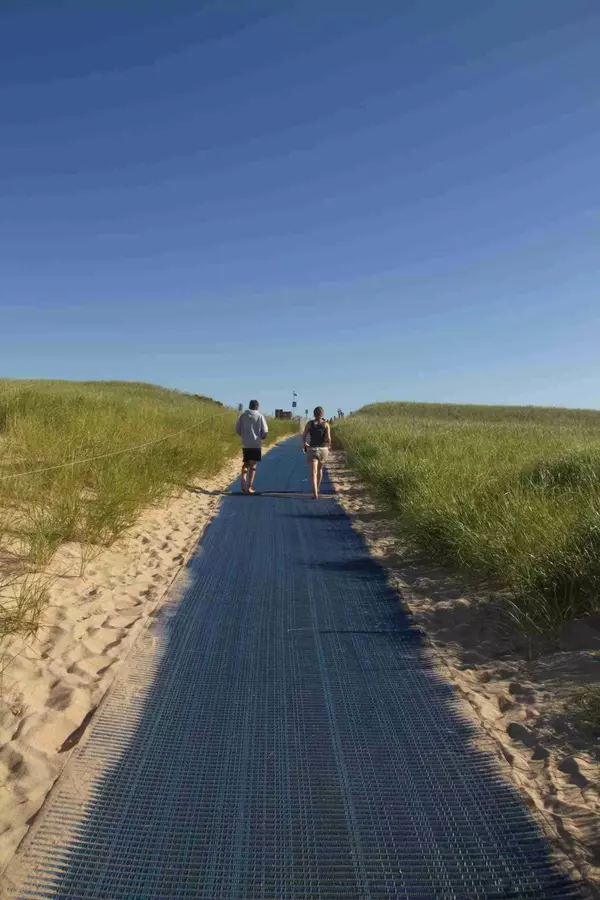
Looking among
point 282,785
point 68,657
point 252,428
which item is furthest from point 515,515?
point 252,428

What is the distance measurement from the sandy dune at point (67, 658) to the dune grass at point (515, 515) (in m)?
2.85

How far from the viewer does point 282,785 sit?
2.64 metres

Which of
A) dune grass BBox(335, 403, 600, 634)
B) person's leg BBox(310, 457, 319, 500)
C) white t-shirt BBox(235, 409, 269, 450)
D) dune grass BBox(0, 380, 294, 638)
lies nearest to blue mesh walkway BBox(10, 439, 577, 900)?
dune grass BBox(335, 403, 600, 634)

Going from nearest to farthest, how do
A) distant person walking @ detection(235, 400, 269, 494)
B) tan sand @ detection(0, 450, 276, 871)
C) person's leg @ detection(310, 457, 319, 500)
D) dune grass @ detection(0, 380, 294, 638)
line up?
tan sand @ detection(0, 450, 276, 871) < dune grass @ detection(0, 380, 294, 638) < person's leg @ detection(310, 457, 319, 500) < distant person walking @ detection(235, 400, 269, 494)

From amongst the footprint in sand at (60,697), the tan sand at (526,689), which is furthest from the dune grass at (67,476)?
the tan sand at (526,689)

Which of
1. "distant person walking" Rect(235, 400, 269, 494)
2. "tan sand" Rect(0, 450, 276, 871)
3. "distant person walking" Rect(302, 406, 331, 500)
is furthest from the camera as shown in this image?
"distant person walking" Rect(235, 400, 269, 494)

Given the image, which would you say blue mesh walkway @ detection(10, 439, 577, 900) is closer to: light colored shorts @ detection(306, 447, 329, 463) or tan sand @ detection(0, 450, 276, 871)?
tan sand @ detection(0, 450, 276, 871)

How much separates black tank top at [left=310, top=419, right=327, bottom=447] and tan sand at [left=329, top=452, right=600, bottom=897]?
495 centimetres

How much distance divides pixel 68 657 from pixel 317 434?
758cm

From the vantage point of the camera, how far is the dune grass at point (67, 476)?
16.5 ft

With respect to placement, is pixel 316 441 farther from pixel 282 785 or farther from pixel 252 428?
pixel 282 785

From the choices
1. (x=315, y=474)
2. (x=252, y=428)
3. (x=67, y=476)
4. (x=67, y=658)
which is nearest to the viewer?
(x=67, y=658)

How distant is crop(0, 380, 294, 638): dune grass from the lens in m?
5.04

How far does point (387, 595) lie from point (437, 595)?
45 centimetres
